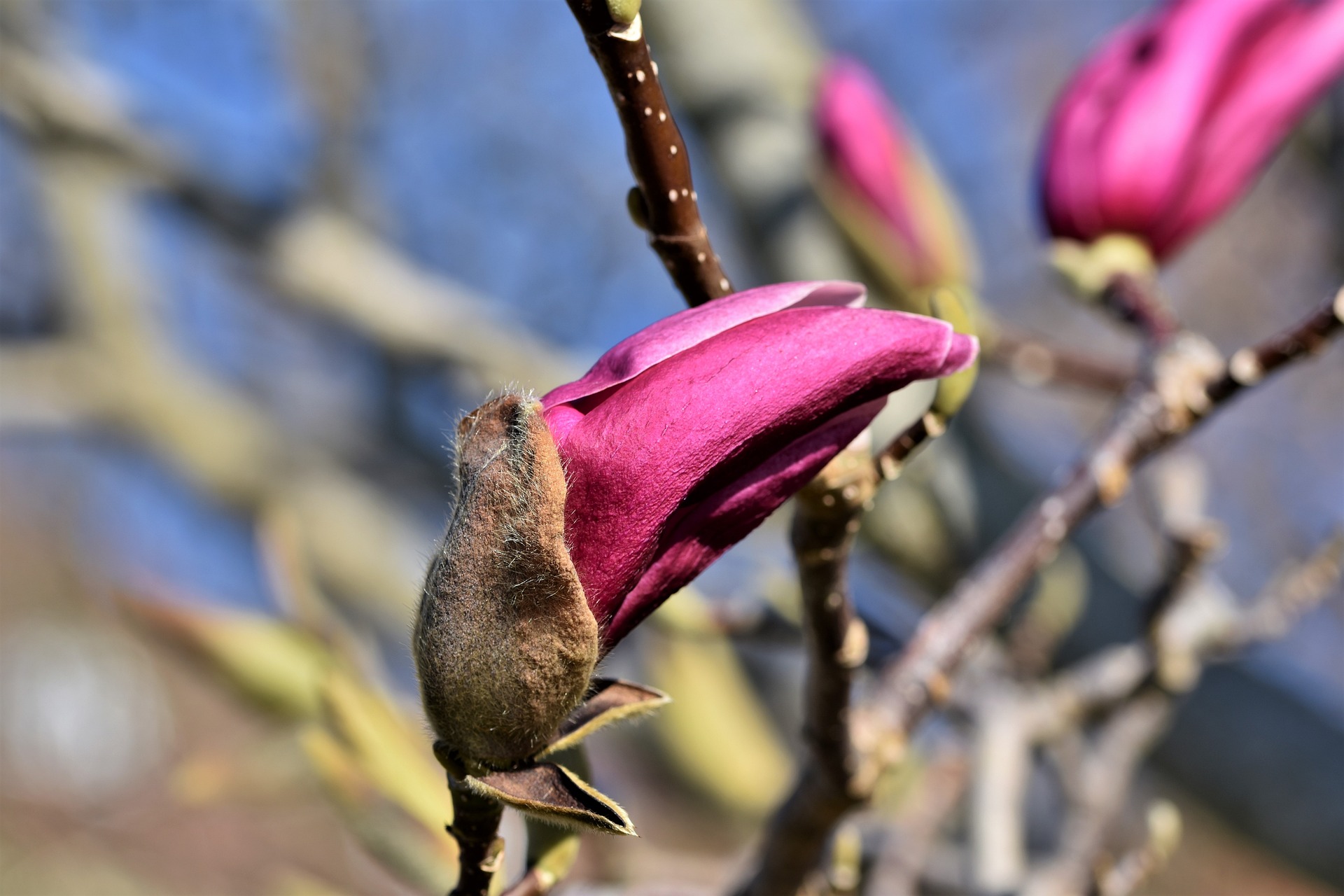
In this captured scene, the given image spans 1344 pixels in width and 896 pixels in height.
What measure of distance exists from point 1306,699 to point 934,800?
415 mm

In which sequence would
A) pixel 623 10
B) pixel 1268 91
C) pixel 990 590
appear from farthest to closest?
pixel 1268 91, pixel 990 590, pixel 623 10

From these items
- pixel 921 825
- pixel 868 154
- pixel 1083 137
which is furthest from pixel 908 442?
pixel 921 825

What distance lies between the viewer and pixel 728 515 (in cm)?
30

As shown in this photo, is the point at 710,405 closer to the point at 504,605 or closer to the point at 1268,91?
the point at 504,605

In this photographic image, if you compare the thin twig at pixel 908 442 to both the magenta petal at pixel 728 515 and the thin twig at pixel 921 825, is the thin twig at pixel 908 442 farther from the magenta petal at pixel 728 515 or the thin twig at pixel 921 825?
the thin twig at pixel 921 825

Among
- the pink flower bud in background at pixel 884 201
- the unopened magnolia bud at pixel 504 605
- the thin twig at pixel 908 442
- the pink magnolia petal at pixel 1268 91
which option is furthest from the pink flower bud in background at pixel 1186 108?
A: the unopened magnolia bud at pixel 504 605

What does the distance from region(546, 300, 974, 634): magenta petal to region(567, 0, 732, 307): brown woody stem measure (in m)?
0.04

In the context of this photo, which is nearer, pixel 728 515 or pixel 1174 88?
pixel 728 515

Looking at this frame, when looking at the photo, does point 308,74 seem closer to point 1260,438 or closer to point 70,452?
point 1260,438

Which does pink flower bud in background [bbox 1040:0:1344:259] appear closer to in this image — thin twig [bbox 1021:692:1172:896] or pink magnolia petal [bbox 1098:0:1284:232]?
pink magnolia petal [bbox 1098:0:1284:232]

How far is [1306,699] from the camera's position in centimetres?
98

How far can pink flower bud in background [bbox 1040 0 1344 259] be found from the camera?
0.53 meters

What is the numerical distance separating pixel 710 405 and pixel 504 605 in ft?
0.23

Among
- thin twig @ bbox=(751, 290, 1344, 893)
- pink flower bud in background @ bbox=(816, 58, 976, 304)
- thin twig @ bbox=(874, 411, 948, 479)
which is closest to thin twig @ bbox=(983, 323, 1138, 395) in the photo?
pink flower bud in background @ bbox=(816, 58, 976, 304)
